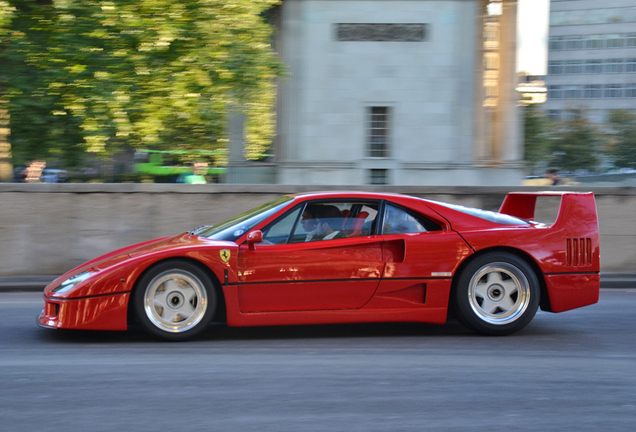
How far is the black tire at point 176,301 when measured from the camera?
5.29m

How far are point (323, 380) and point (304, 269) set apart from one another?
118cm

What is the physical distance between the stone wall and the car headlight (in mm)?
4075

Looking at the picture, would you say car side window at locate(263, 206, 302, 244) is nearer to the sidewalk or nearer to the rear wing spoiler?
the rear wing spoiler

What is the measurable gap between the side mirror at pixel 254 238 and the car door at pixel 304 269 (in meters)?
0.04

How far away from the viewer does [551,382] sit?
4.41 meters

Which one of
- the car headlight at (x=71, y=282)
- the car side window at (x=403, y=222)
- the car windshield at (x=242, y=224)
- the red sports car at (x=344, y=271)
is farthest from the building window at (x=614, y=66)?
the car headlight at (x=71, y=282)

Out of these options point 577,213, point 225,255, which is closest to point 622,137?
point 577,213

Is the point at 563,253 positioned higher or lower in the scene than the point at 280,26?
lower

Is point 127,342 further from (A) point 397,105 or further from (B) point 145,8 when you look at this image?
(A) point 397,105

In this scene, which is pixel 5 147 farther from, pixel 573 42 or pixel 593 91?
pixel 573 42

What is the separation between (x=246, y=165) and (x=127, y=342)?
18.7 m

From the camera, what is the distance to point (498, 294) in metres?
5.72

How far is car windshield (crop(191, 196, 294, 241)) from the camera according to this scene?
5559 millimetres

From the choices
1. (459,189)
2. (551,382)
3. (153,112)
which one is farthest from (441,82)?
(551,382)
